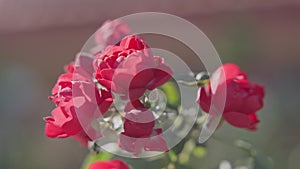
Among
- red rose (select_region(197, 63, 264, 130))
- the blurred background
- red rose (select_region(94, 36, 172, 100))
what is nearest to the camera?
red rose (select_region(94, 36, 172, 100))

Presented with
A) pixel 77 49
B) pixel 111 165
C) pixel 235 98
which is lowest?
pixel 111 165

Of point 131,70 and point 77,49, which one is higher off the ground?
point 77,49

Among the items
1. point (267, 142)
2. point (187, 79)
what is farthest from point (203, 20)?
point (187, 79)

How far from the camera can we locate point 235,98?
918mm

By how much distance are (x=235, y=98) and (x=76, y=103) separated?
0.74ft

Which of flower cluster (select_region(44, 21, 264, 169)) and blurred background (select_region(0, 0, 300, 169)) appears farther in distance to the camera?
blurred background (select_region(0, 0, 300, 169))

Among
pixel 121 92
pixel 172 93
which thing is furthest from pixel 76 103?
pixel 172 93

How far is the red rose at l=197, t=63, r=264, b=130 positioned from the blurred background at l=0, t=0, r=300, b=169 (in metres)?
1.37

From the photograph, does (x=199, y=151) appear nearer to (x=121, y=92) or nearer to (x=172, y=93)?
(x=172, y=93)

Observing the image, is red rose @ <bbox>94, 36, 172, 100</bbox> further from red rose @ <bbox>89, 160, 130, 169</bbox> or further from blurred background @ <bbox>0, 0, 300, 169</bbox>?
blurred background @ <bbox>0, 0, 300, 169</bbox>

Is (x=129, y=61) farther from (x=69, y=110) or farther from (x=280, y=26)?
(x=280, y=26)

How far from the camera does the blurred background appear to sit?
107 inches

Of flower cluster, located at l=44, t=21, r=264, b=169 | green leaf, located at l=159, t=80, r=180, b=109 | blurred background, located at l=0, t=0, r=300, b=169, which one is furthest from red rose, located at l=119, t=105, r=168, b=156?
blurred background, located at l=0, t=0, r=300, b=169

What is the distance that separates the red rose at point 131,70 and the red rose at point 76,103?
24 mm
